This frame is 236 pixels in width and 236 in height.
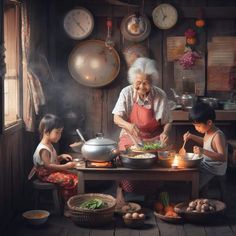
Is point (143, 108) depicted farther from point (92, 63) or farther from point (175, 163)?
point (92, 63)

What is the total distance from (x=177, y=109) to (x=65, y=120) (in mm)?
1588

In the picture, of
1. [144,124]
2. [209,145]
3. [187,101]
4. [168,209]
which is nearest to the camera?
[168,209]

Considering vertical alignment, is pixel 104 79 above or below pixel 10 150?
above

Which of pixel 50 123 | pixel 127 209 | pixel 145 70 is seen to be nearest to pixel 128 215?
pixel 127 209

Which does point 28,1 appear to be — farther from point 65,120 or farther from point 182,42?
point 182,42

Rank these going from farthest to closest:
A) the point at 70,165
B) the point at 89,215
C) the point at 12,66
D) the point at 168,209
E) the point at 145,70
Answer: the point at 145,70 < the point at 12,66 < the point at 70,165 < the point at 168,209 < the point at 89,215

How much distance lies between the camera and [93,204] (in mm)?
5051

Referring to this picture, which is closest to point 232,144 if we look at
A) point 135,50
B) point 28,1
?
point 135,50

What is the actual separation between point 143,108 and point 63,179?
1417 mm

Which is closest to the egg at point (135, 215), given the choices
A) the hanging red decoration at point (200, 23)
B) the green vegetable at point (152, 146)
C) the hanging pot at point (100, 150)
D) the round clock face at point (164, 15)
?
the hanging pot at point (100, 150)

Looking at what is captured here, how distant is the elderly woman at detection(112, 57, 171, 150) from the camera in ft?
19.6

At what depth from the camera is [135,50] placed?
283 inches

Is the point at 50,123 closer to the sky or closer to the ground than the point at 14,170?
closer to the sky

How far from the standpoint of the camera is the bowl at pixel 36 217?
4.96 meters
